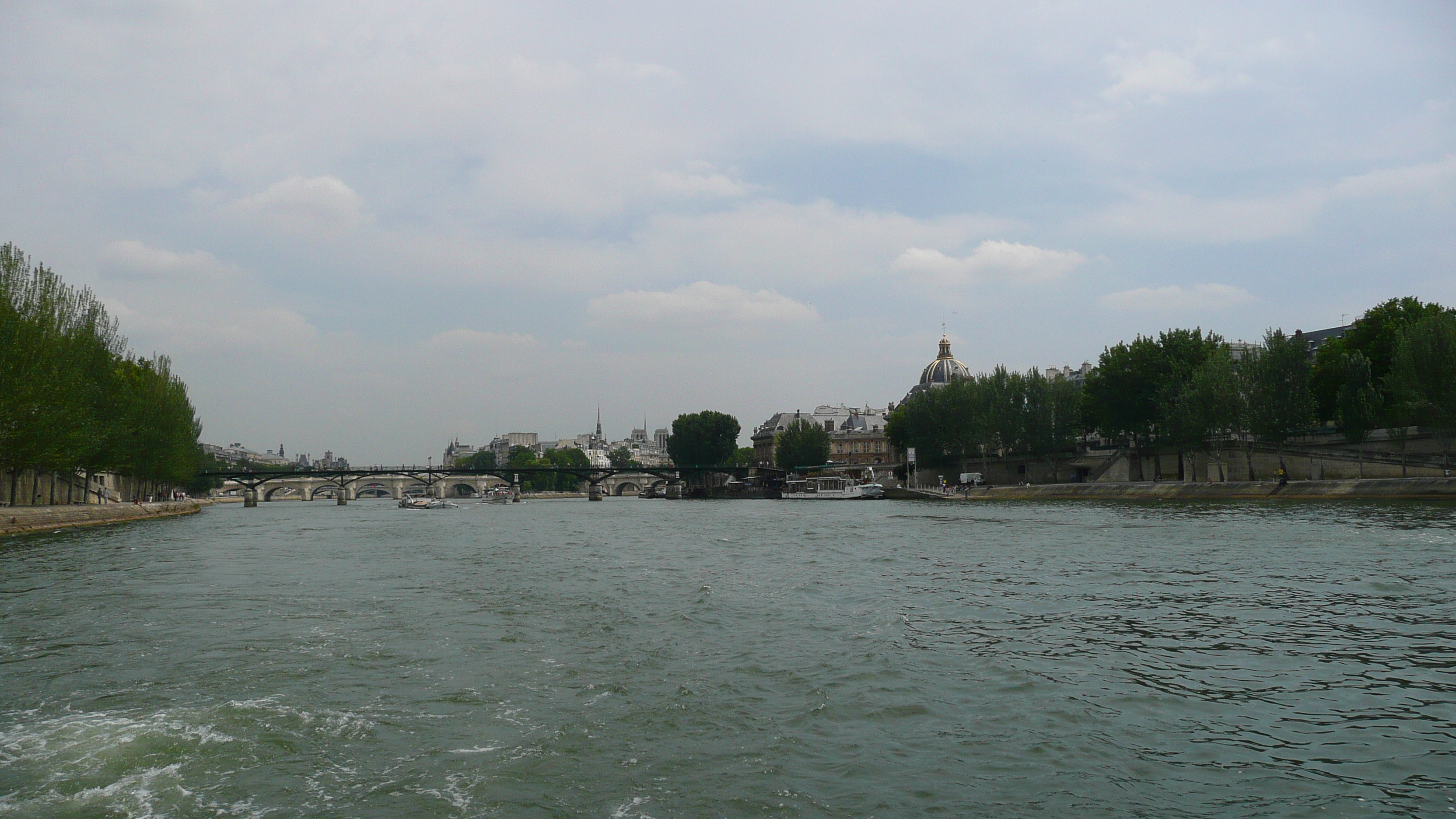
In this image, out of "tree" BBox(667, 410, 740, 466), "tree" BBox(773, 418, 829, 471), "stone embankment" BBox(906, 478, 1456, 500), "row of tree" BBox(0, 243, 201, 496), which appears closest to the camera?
"row of tree" BBox(0, 243, 201, 496)

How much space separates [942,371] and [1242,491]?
9445cm

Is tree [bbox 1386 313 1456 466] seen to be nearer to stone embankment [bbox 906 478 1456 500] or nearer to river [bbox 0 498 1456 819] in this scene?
stone embankment [bbox 906 478 1456 500]

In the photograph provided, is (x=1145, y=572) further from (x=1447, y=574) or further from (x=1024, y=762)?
(x=1024, y=762)

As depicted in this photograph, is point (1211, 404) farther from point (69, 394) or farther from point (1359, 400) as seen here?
point (69, 394)

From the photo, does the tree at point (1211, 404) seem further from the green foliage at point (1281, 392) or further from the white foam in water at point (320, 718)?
the white foam in water at point (320, 718)

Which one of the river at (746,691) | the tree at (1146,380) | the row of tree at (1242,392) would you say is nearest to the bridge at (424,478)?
the row of tree at (1242,392)

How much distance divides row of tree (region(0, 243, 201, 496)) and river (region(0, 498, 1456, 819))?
19810 millimetres

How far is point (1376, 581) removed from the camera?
Answer: 18.4 metres

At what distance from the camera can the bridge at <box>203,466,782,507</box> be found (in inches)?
5084

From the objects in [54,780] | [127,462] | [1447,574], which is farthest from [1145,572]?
[127,462]

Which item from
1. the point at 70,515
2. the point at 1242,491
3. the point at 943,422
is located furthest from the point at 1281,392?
the point at 70,515

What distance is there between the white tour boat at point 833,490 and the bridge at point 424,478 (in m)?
21.5

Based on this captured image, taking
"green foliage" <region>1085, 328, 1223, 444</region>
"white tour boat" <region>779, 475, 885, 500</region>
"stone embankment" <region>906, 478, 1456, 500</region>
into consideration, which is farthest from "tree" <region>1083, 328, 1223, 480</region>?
"white tour boat" <region>779, 475, 885, 500</region>

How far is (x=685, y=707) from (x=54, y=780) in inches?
220
